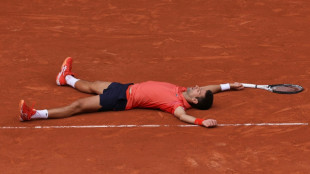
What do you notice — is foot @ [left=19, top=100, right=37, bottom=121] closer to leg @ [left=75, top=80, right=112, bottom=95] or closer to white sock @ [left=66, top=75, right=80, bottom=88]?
leg @ [left=75, top=80, right=112, bottom=95]

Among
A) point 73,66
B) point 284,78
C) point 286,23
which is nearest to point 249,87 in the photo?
point 284,78

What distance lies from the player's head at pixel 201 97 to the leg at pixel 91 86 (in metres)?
1.22

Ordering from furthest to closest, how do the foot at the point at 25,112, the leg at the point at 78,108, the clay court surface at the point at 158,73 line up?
the leg at the point at 78,108 < the foot at the point at 25,112 < the clay court surface at the point at 158,73

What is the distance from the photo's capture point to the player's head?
820cm

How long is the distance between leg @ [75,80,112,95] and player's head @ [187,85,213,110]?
1.22m

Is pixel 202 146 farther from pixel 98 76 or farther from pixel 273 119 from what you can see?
pixel 98 76

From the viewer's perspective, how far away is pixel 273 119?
8.08 m

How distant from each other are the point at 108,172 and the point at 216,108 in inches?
89.0

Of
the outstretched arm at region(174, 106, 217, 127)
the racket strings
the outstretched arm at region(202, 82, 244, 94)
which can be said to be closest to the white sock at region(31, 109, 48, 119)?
the outstretched arm at region(174, 106, 217, 127)

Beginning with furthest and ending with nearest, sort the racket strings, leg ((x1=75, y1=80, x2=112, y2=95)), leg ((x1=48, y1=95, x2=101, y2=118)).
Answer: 1. the racket strings
2. leg ((x1=75, y1=80, x2=112, y2=95))
3. leg ((x1=48, y1=95, x2=101, y2=118))

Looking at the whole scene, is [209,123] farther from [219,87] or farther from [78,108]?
[78,108]

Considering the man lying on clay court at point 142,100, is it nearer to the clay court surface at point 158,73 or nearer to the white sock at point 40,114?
the white sock at point 40,114

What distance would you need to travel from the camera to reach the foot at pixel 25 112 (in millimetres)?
7637

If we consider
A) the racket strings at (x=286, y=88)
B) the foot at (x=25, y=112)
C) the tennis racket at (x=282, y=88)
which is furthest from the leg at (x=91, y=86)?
the racket strings at (x=286, y=88)
